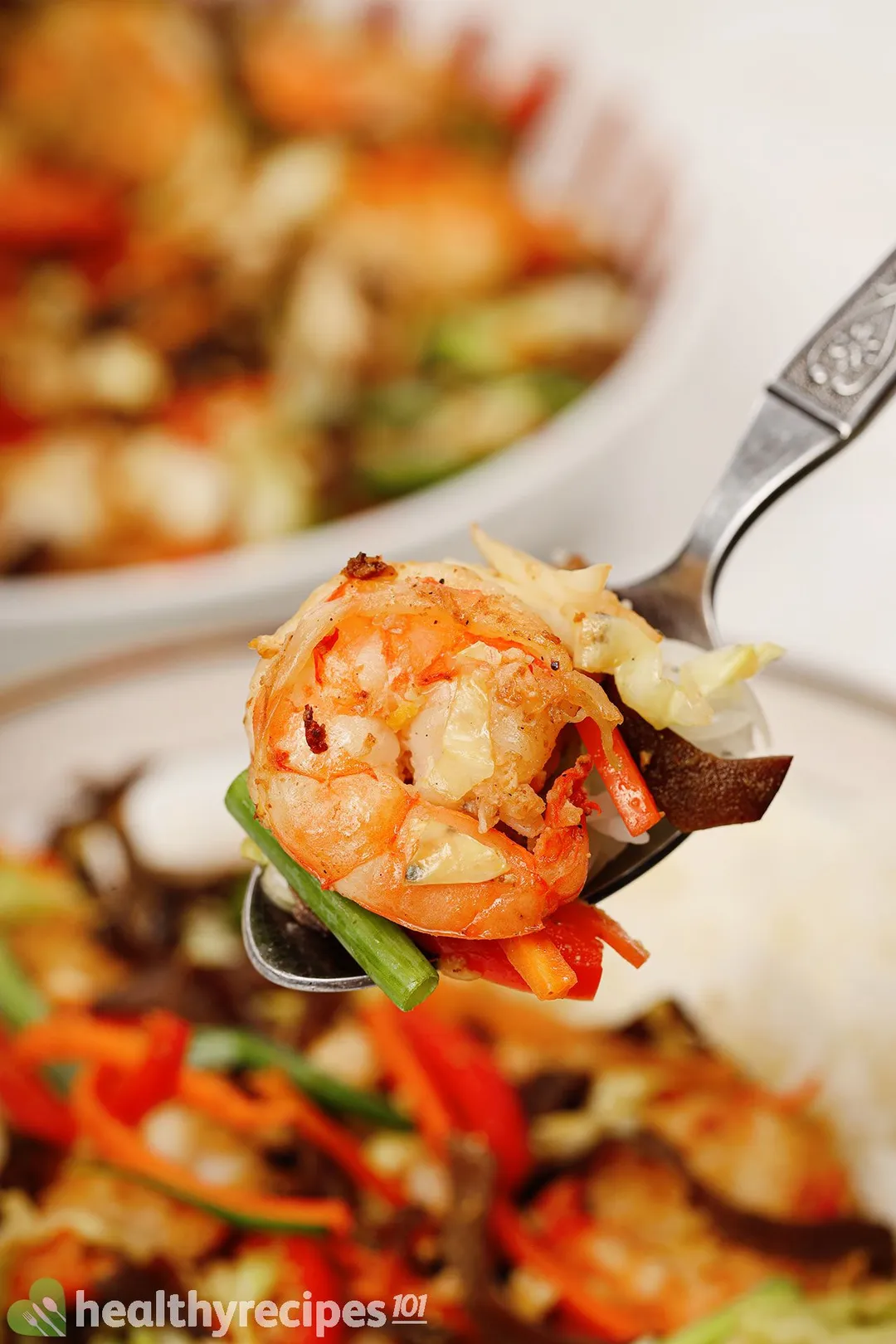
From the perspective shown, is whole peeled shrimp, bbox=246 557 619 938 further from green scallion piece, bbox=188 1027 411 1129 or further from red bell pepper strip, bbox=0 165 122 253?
red bell pepper strip, bbox=0 165 122 253

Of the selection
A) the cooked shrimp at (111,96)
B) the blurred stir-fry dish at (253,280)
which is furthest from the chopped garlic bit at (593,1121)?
the cooked shrimp at (111,96)

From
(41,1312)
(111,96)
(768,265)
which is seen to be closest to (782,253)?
(768,265)

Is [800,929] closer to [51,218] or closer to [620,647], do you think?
[620,647]

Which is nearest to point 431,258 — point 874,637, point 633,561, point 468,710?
point 633,561

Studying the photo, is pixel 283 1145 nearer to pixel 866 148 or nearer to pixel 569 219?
pixel 569 219

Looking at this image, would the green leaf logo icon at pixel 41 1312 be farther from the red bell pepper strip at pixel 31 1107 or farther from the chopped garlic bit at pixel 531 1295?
the chopped garlic bit at pixel 531 1295
